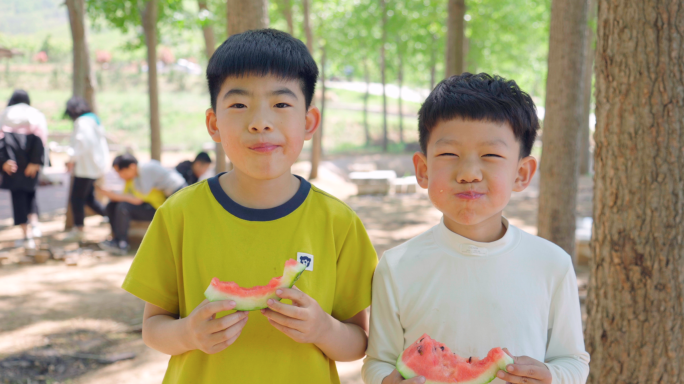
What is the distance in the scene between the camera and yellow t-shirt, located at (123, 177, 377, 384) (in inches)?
74.9

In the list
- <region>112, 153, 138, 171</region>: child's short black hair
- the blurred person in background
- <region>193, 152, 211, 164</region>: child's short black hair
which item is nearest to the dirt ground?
the blurred person in background

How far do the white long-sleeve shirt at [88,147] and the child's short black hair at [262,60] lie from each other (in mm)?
7715

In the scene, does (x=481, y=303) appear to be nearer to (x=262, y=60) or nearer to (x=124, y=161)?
(x=262, y=60)

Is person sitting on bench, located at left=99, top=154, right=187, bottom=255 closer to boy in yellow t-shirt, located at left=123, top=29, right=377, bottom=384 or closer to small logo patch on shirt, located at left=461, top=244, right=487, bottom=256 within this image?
boy in yellow t-shirt, located at left=123, top=29, right=377, bottom=384

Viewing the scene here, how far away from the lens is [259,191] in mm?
Answer: 1999

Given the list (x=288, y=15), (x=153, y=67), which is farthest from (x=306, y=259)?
(x=288, y=15)

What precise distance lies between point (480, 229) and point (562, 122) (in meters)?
4.98

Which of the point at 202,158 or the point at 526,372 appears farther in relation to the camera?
the point at 202,158

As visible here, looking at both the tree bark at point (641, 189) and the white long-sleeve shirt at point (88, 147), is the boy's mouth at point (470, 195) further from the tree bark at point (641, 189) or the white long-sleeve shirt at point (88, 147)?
the white long-sleeve shirt at point (88, 147)

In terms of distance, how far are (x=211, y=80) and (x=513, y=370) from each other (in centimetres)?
141

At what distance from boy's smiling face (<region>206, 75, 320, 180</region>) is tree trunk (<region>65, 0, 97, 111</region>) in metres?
9.19

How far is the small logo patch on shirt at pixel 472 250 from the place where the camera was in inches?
77.1

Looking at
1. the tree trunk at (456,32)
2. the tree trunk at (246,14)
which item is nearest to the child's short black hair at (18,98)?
the tree trunk at (246,14)

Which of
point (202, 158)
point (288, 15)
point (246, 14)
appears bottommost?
point (202, 158)
